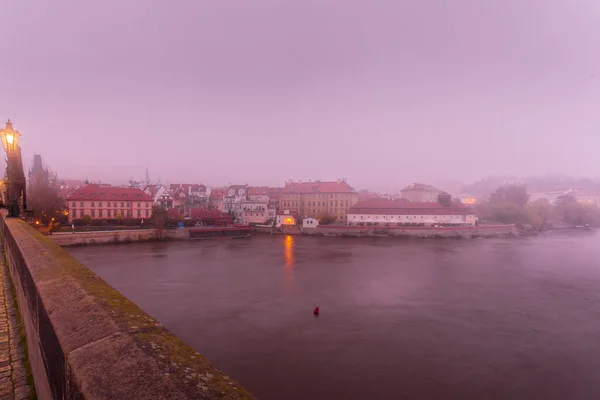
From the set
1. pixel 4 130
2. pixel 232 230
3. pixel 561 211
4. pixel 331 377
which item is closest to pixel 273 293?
pixel 331 377

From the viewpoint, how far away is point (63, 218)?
1762 inches

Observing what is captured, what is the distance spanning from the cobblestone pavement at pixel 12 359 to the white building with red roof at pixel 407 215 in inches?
2133

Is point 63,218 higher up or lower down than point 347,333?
higher up

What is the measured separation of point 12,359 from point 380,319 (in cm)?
1516

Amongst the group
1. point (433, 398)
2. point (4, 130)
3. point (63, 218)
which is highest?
point (4, 130)

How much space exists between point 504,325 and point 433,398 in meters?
8.07

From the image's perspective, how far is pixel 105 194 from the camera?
4716 centimetres

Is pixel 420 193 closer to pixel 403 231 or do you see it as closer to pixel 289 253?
pixel 403 231

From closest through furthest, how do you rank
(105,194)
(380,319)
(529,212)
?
(380,319) < (105,194) < (529,212)

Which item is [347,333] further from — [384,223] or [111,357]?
[384,223]

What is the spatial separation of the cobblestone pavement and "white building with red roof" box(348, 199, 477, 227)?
178ft

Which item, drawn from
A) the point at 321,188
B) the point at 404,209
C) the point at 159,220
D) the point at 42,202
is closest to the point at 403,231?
the point at 404,209

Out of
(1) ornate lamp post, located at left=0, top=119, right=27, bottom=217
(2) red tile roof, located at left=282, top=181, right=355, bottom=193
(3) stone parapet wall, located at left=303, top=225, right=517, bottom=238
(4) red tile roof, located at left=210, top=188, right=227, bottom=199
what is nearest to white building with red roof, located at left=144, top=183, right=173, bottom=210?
(4) red tile roof, located at left=210, top=188, right=227, bottom=199

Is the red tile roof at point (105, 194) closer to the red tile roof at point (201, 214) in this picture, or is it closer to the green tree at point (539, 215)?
the red tile roof at point (201, 214)
